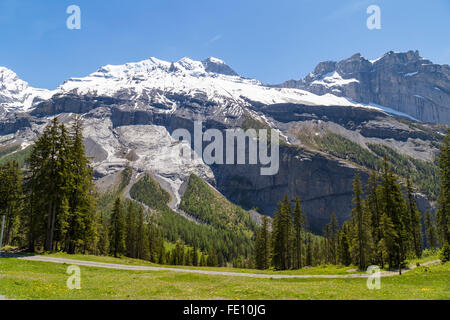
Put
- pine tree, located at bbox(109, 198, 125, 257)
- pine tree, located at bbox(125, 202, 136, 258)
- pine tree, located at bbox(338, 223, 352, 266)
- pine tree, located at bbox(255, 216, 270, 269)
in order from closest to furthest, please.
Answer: pine tree, located at bbox(338, 223, 352, 266), pine tree, located at bbox(109, 198, 125, 257), pine tree, located at bbox(255, 216, 270, 269), pine tree, located at bbox(125, 202, 136, 258)

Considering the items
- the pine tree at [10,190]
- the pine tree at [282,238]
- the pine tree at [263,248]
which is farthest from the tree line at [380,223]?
the pine tree at [10,190]

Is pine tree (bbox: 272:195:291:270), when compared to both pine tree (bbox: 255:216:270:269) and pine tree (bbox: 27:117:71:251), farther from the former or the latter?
pine tree (bbox: 27:117:71:251)

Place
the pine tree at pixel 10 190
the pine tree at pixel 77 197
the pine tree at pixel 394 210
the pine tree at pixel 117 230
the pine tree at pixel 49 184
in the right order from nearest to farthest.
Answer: the pine tree at pixel 49 184, the pine tree at pixel 394 210, the pine tree at pixel 77 197, the pine tree at pixel 10 190, the pine tree at pixel 117 230

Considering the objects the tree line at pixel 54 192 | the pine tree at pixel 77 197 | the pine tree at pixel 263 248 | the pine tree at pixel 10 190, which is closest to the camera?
the tree line at pixel 54 192

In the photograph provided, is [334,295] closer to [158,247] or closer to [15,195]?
[15,195]

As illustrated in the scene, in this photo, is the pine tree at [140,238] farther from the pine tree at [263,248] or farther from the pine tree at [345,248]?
the pine tree at [345,248]

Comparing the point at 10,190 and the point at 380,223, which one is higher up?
the point at 10,190

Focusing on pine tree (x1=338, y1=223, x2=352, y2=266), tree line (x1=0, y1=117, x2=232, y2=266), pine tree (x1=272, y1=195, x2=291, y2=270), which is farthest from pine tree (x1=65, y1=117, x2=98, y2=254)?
pine tree (x1=338, y1=223, x2=352, y2=266)

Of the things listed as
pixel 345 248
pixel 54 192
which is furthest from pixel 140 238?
pixel 345 248

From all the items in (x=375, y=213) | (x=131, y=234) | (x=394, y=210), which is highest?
(x=394, y=210)

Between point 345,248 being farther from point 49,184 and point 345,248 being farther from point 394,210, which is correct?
point 49,184

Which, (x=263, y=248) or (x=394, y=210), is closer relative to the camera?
(x=394, y=210)

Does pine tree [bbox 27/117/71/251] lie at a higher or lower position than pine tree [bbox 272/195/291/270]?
higher
